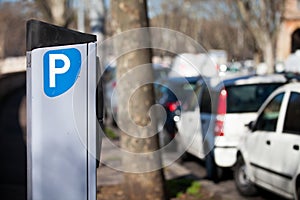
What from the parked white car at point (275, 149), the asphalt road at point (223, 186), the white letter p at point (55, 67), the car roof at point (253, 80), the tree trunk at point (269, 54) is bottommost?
the asphalt road at point (223, 186)

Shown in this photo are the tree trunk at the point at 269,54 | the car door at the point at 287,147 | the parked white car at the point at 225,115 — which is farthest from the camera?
the tree trunk at the point at 269,54

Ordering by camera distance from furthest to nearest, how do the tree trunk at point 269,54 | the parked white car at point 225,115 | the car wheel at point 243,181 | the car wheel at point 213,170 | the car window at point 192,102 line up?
the tree trunk at point 269,54, the car window at point 192,102, the car wheel at point 213,170, the parked white car at point 225,115, the car wheel at point 243,181

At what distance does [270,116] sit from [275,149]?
77cm

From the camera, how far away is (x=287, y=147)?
689 centimetres

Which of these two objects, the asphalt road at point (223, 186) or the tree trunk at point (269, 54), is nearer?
the asphalt road at point (223, 186)

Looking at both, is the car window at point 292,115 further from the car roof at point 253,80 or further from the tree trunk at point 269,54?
the tree trunk at point 269,54

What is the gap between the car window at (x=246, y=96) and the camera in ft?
30.7

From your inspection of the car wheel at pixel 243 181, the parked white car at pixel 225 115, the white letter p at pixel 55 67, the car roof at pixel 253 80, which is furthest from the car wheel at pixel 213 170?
the white letter p at pixel 55 67

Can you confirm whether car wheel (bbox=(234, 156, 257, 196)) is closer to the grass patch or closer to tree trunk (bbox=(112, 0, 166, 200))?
the grass patch

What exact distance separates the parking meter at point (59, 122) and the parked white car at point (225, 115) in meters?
4.80

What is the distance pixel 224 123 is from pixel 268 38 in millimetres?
12436

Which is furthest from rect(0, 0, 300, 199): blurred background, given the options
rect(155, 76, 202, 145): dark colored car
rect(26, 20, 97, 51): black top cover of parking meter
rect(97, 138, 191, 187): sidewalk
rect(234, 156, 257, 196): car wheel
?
rect(26, 20, 97, 51): black top cover of parking meter

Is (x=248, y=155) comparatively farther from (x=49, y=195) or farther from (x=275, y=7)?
(x=275, y=7)

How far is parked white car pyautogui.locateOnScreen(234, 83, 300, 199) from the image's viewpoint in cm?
682
